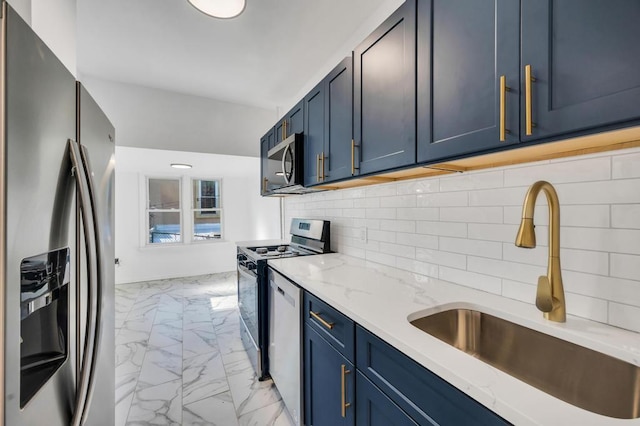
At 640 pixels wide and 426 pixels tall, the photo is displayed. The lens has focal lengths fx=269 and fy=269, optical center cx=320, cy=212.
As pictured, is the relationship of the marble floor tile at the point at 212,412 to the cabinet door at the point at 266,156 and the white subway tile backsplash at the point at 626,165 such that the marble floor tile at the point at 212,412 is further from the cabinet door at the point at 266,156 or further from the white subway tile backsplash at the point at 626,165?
the white subway tile backsplash at the point at 626,165

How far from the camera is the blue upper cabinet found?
2.17 metres

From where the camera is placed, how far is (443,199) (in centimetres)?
140

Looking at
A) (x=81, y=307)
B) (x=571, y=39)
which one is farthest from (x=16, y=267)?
(x=571, y=39)

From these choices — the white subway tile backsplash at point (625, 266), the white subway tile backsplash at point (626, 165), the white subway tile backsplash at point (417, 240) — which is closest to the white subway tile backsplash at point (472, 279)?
the white subway tile backsplash at point (417, 240)

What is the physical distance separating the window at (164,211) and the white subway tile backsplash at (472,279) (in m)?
5.25

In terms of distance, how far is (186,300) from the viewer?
3.91 m

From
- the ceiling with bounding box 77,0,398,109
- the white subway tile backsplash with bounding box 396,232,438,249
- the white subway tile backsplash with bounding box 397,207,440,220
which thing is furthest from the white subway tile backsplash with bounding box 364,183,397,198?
the ceiling with bounding box 77,0,398,109

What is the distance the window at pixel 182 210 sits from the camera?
17.0 feet

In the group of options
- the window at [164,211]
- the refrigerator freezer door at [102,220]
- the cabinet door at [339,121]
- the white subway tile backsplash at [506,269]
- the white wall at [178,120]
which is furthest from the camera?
the window at [164,211]

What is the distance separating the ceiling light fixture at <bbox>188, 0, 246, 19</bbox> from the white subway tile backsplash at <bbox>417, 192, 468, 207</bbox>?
5.25 ft

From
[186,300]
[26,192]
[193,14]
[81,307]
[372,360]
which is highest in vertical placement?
A: [193,14]

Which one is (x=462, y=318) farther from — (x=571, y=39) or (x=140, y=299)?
(x=140, y=299)

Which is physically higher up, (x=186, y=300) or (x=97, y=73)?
(x=97, y=73)

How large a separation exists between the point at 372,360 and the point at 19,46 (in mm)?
1287
